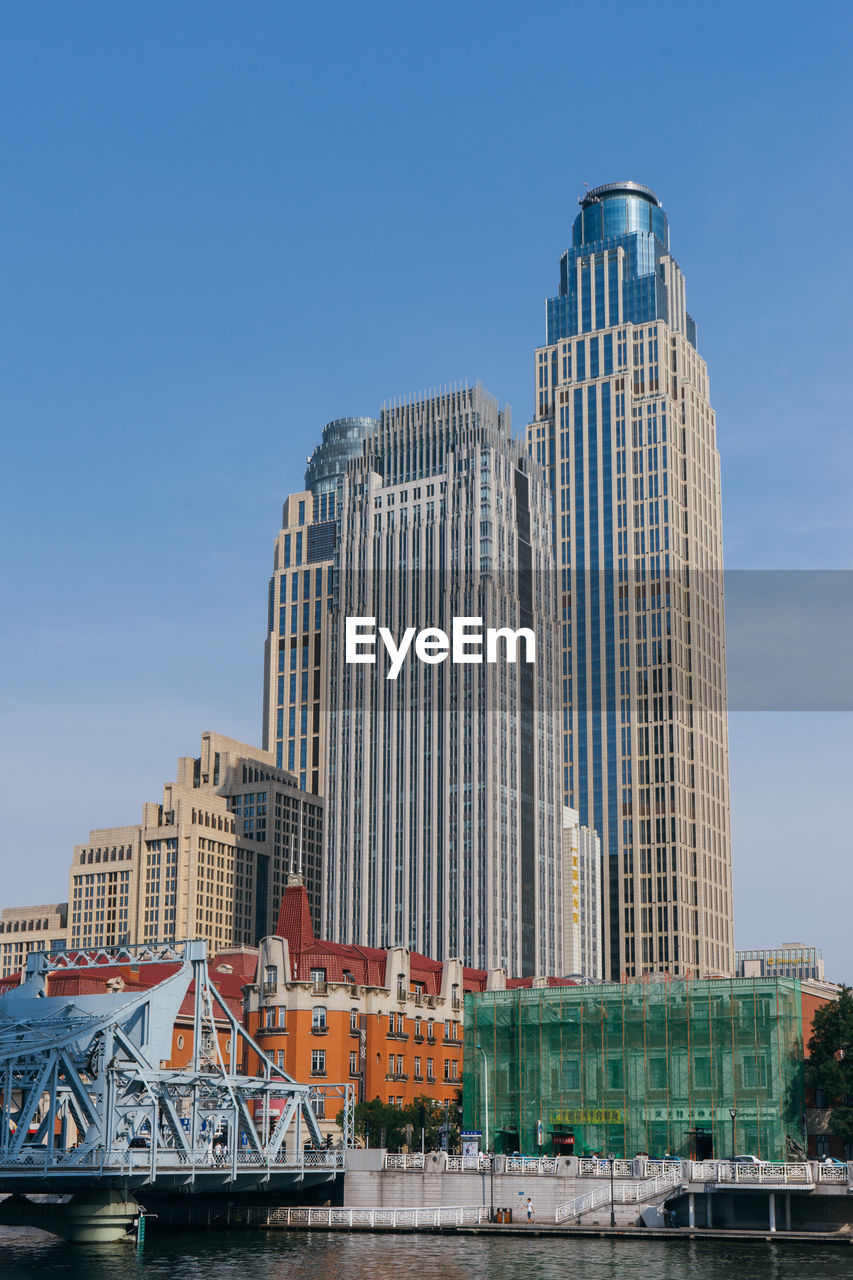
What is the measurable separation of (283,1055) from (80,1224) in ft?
116

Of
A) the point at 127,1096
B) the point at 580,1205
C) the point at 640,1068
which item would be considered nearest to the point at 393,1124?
the point at 640,1068

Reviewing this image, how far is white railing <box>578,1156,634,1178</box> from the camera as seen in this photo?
10206 cm

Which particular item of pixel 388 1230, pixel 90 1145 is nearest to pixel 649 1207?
pixel 388 1230

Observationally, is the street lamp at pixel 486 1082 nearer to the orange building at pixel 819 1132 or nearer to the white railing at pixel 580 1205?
the white railing at pixel 580 1205

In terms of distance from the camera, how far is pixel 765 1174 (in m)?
98.8

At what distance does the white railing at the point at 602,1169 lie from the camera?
102 metres

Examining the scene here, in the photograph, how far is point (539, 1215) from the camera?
333ft

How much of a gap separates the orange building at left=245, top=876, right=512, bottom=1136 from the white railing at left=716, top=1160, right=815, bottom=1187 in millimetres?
41029

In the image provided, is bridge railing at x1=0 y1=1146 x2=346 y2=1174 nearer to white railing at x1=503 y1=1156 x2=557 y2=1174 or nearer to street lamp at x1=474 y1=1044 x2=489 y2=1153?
white railing at x1=503 y1=1156 x2=557 y2=1174

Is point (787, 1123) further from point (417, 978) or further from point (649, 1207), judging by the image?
point (417, 978)

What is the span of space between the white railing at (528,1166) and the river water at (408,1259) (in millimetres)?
7514

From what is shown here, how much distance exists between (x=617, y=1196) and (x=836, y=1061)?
65.7ft

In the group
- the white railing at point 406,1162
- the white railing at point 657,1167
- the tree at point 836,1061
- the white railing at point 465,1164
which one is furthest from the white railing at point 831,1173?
the white railing at point 406,1162

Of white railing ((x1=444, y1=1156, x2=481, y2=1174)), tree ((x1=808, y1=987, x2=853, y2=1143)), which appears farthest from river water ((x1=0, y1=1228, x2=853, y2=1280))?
tree ((x1=808, y1=987, x2=853, y2=1143))
